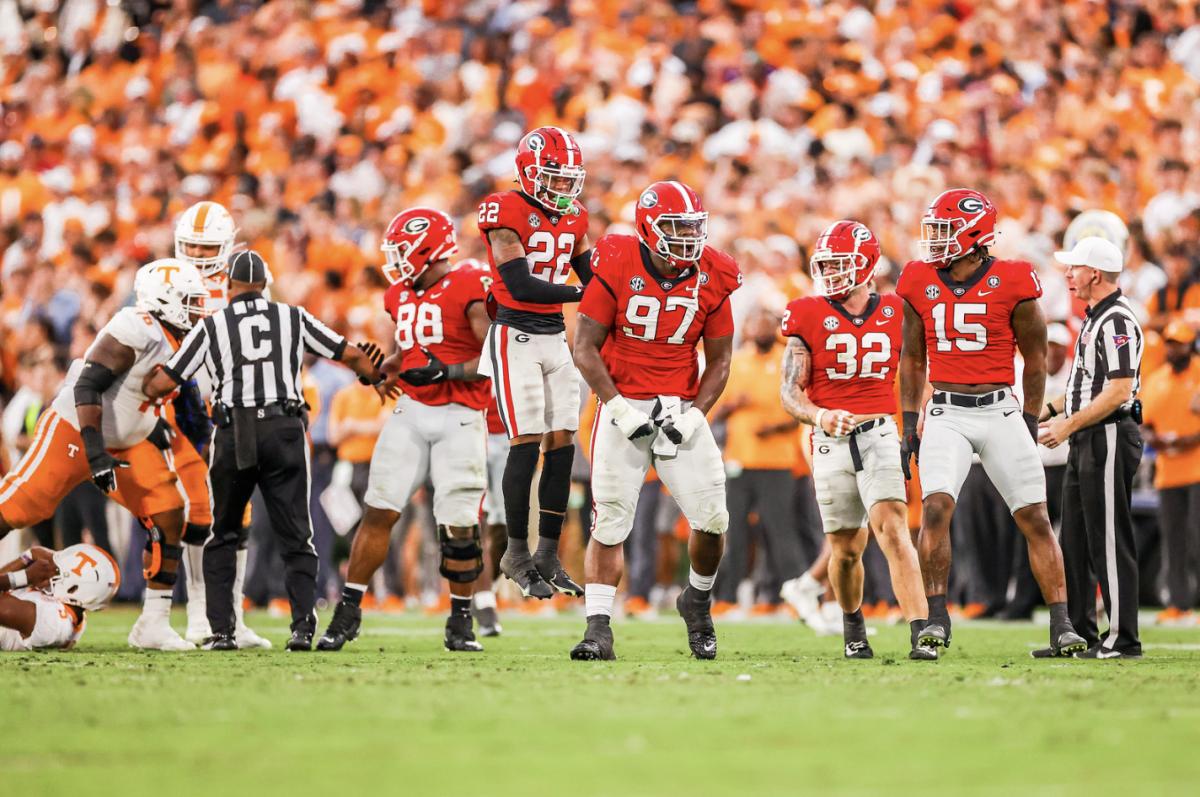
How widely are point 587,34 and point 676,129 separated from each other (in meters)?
2.59

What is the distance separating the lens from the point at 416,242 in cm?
981

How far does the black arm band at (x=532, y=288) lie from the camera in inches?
345

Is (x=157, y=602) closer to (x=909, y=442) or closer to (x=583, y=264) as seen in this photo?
(x=583, y=264)

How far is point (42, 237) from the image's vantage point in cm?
1988

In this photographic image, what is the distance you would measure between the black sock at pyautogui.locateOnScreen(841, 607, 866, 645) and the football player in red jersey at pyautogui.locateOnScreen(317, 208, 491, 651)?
2.18 meters

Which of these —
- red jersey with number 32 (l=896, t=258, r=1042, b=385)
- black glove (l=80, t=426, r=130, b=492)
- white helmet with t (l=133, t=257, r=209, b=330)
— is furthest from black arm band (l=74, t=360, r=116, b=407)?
red jersey with number 32 (l=896, t=258, r=1042, b=385)

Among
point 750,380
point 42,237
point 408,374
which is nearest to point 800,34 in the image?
point 750,380

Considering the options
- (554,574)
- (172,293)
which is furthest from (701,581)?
(172,293)

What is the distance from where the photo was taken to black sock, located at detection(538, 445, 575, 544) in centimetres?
896

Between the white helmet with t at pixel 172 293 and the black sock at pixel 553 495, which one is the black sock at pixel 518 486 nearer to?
the black sock at pixel 553 495

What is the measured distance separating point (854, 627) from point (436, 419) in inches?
107

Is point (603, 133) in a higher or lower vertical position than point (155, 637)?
higher

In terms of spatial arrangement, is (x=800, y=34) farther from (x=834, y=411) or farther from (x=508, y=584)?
(x=834, y=411)

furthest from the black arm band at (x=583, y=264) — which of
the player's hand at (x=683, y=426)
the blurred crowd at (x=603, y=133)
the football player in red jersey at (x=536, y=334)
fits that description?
the blurred crowd at (x=603, y=133)
